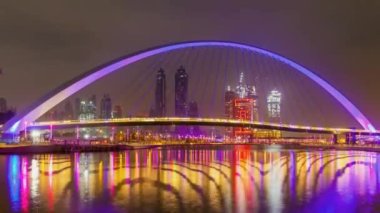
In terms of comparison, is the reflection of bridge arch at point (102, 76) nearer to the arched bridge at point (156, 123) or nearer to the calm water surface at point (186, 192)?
the arched bridge at point (156, 123)

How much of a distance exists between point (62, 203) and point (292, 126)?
8683 cm

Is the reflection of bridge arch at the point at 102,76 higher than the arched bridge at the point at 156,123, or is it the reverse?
the reflection of bridge arch at the point at 102,76

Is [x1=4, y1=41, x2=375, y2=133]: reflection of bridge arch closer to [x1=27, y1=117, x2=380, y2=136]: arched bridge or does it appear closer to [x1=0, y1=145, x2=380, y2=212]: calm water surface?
[x1=27, y1=117, x2=380, y2=136]: arched bridge

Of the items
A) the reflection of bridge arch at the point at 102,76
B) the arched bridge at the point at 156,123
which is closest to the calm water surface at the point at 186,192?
the reflection of bridge arch at the point at 102,76

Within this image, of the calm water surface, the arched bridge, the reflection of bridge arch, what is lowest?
the calm water surface

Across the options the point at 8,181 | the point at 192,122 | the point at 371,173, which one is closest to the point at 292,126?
the point at 192,122

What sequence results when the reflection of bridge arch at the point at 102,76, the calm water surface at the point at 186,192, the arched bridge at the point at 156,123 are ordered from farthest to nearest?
the arched bridge at the point at 156,123, the reflection of bridge arch at the point at 102,76, the calm water surface at the point at 186,192

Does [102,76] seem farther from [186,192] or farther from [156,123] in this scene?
[186,192]

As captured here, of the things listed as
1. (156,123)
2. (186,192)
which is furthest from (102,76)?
(186,192)

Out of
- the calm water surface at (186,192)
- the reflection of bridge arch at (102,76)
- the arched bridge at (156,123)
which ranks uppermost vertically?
the reflection of bridge arch at (102,76)

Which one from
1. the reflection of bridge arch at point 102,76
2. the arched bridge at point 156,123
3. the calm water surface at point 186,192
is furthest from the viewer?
the arched bridge at point 156,123

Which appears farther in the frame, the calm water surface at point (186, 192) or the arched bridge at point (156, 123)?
the arched bridge at point (156, 123)

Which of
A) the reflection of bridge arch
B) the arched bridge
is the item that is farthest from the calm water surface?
the arched bridge

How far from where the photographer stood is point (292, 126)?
3971 inches
